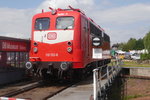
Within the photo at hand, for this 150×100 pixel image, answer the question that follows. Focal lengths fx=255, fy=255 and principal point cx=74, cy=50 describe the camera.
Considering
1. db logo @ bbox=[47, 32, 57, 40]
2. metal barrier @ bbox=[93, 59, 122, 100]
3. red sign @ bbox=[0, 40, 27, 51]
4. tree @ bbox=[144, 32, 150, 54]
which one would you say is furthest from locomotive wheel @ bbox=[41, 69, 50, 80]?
tree @ bbox=[144, 32, 150, 54]

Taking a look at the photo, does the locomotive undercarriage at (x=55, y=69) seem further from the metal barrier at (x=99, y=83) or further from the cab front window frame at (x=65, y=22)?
the cab front window frame at (x=65, y=22)

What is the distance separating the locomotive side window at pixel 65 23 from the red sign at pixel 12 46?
2.59 metres

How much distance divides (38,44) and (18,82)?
266 centimetres

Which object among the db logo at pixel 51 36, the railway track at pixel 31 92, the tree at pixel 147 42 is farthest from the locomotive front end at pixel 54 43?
the tree at pixel 147 42

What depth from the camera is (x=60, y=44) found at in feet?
40.1

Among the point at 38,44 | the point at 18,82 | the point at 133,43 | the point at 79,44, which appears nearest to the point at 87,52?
the point at 79,44

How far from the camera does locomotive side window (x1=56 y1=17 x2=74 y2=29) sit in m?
12.4

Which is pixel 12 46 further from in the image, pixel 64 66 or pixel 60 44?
pixel 64 66

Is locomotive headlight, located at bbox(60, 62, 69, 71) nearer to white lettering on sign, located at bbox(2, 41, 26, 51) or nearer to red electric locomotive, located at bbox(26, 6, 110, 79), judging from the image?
red electric locomotive, located at bbox(26, 6, 110, 79)

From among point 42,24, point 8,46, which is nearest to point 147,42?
point 42,24

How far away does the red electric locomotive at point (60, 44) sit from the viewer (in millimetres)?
12055

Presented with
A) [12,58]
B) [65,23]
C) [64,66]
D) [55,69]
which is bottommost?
[55,69]

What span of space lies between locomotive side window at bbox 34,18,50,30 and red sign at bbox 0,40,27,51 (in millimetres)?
1489

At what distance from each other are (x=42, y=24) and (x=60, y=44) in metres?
1.53
